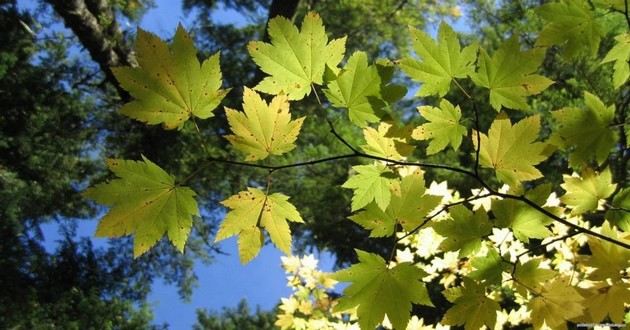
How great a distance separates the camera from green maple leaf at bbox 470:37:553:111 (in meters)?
0.84

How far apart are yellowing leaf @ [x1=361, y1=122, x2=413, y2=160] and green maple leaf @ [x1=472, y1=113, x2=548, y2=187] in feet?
0.45

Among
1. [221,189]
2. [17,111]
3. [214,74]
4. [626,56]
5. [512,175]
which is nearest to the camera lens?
[214,74]

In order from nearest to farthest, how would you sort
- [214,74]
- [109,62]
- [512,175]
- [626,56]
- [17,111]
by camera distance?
[214,74]
[512,175]
[626,56]
[109,62]
[17,111]

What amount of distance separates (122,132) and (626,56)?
5.42 meters

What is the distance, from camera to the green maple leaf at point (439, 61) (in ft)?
2.82

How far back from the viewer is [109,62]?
512 centimetres

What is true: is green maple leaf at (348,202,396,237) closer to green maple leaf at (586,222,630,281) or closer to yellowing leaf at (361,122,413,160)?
yellowing leaf at (361,122,413,160)

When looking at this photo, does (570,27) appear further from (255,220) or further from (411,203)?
(255,220)

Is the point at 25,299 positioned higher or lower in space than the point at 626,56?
higher

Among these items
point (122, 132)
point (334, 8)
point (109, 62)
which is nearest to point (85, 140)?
point (122, 132)

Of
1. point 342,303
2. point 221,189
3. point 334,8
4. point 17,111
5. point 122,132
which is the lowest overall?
point 342,303

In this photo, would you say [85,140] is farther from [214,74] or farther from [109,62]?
[214,74]

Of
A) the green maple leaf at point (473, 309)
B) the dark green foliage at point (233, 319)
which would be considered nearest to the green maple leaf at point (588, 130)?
the green maple leaf at point (473, 309)

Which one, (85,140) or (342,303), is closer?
(342,303)
